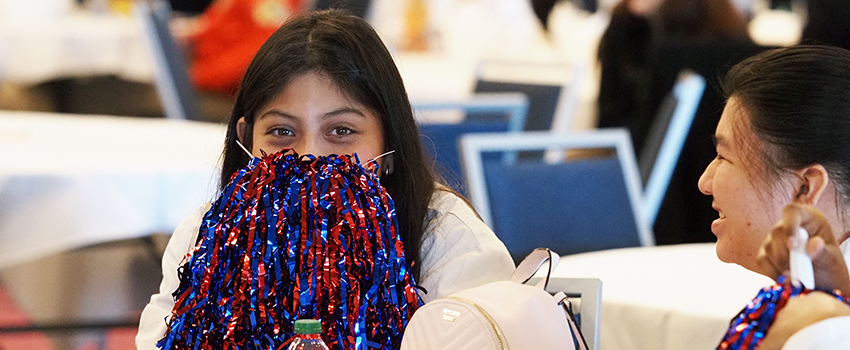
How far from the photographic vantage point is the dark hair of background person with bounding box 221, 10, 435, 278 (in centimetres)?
136

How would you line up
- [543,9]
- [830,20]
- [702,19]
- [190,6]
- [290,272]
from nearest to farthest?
[290,272] < [830,20] < [702,19] < [543,9] < [190,6]

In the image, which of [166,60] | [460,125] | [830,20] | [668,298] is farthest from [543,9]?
[668,298]

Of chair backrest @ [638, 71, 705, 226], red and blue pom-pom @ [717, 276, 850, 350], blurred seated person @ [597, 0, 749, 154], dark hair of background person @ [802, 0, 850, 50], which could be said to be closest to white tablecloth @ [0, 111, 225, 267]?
chair backrest @ [638, 71, 705, 226]

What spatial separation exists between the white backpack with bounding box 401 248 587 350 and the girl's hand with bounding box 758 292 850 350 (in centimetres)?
21

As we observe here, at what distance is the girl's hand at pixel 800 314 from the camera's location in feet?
2.64

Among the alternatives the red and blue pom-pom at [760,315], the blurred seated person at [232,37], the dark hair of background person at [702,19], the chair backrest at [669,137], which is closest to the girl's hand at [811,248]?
the red and blue pom-pom at [760,315]

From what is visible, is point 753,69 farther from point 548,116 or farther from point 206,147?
point 548,116

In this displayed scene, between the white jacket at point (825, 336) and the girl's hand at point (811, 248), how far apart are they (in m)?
0.06

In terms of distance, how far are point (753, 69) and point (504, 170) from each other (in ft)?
3.81

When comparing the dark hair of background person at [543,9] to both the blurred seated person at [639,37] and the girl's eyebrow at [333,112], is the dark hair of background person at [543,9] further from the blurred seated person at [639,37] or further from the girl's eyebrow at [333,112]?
the girl's eyebrow at [333,112]

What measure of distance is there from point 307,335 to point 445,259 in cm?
38

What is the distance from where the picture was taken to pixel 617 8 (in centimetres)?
417

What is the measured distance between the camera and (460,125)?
9.79ft

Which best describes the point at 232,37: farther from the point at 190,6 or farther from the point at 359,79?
the point at 359,79
